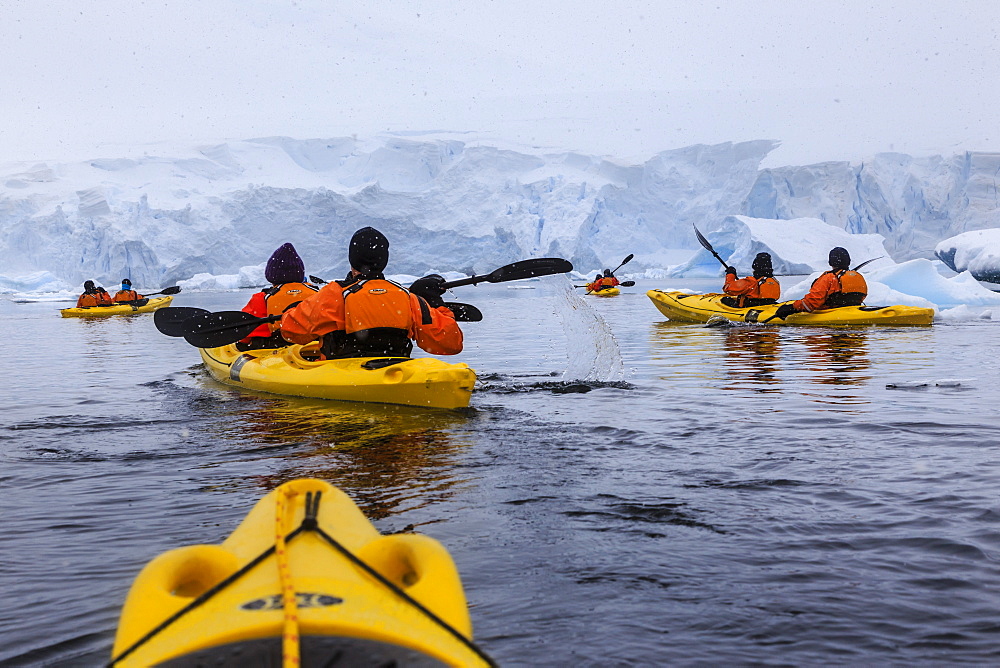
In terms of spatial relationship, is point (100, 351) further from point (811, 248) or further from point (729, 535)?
point (811, 248)

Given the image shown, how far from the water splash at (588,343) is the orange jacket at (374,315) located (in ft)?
6.38

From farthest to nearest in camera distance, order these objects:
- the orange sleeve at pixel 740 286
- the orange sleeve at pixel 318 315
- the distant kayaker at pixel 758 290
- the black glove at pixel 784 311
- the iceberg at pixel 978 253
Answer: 1. the iceberg at pixel 978 253
2. the orange sleeve at pixel 740 286
3. the distant kayaker at pixel 758 290
4. the black glove at pixel 784 311
5. the orange sleeve at pixel 318 315

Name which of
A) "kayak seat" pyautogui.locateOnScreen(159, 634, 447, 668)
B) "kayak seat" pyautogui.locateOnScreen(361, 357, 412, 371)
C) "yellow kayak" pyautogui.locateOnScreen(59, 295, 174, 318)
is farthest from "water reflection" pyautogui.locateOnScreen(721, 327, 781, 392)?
"yellow kayak" pyautogui.locateOnScreen(59, 295, 174, 318)

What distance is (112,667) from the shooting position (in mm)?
1444

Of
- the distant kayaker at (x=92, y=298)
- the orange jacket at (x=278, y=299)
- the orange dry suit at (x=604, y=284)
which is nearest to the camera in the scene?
the orange jacket at (x=278, y=299)

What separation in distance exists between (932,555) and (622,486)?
1295 millimetres

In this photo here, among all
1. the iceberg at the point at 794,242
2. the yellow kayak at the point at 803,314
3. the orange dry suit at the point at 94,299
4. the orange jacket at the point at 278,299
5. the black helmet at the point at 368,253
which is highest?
the iceberg at the point at 794,242

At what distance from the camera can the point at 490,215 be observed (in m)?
37.8

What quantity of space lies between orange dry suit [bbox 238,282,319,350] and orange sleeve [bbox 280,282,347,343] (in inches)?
40.5

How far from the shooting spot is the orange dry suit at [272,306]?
7.23 metres

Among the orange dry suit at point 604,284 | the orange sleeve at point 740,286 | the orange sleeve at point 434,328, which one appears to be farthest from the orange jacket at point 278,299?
the orange dry suit at point 604,284

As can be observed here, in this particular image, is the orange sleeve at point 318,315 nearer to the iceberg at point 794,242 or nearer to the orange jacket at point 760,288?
the orange jacket at point 760,288

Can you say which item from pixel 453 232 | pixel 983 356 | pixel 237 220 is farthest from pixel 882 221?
pixel 983 356

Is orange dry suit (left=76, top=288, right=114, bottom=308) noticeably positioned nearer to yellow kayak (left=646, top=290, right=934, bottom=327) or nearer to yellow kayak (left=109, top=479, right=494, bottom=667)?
yellow kayak (left=646, top=290, right=934, bottom=327)
